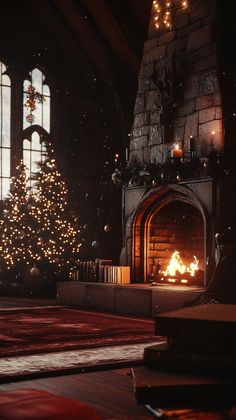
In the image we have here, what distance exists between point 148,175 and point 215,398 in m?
5.81

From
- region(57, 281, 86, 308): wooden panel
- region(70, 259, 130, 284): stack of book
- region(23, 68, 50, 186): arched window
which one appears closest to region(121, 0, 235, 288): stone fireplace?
region(70, 259, 130, 284): stack of book

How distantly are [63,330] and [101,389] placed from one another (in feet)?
9.23

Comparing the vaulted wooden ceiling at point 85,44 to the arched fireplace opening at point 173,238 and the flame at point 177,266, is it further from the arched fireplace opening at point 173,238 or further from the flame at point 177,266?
the flame at point 177,266

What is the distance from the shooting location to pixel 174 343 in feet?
7.00

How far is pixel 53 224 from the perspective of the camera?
9805mm

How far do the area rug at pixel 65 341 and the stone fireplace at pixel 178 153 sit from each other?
119 cm

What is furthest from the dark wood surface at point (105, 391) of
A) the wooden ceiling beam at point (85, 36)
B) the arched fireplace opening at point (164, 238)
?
the wooden ceiling beam at point (85, 36)

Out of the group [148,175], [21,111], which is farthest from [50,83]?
[148,175]

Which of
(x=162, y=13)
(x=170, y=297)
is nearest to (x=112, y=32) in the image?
(x=162, y=13)

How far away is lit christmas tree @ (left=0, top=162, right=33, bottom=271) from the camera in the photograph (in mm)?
9695

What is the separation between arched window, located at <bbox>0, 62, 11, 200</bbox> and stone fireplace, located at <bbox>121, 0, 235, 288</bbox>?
11.7 feet

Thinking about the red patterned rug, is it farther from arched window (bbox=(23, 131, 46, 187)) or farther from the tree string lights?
arched window (bbox=(23, 131, 46, 187))

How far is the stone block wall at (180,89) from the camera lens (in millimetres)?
7059

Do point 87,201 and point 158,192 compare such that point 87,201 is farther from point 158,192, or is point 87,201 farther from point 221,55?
point 221,55
